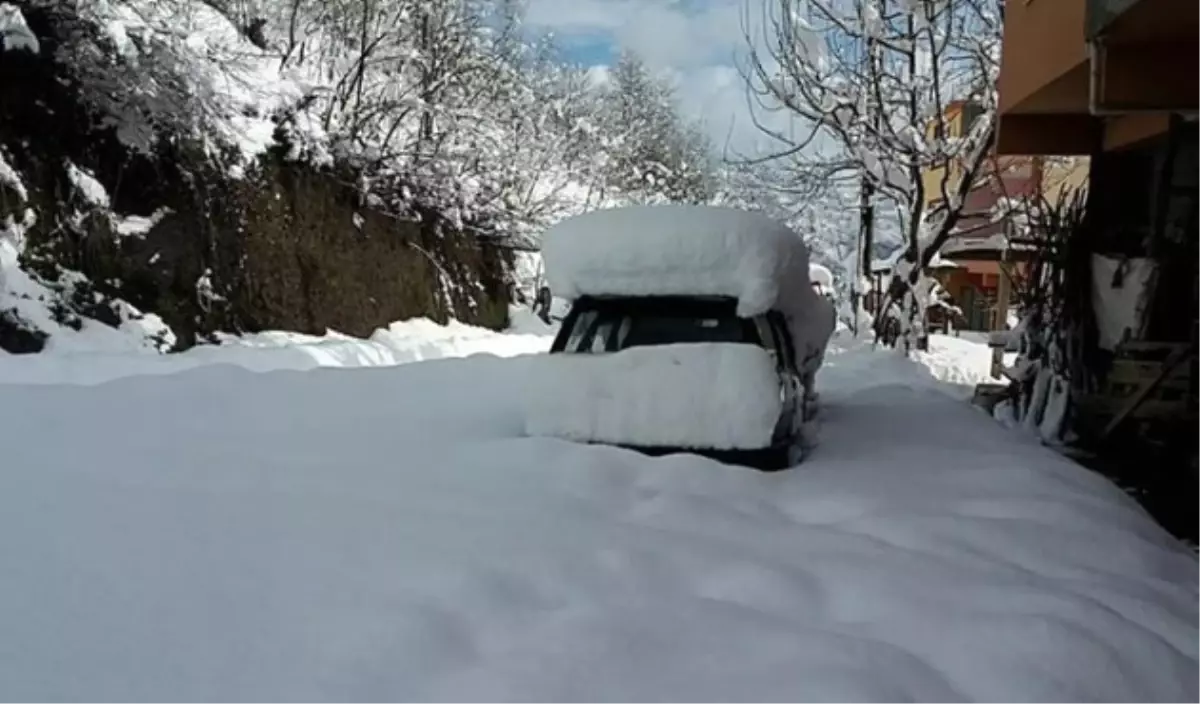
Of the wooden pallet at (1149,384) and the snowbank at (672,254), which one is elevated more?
the snowbank at (672,254)

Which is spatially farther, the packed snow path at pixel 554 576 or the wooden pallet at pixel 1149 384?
the wooden pallet at pixel 1149 384

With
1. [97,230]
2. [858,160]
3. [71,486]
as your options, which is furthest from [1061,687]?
[858,160]

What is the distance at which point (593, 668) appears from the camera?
2246 millimetres

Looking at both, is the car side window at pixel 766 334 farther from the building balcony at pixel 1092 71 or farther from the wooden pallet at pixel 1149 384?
the wooden pallet at pixel 1149 384

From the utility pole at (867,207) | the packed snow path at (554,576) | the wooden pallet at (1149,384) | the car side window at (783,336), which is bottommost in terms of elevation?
the packed snow path at (554,576)

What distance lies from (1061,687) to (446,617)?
1.53m

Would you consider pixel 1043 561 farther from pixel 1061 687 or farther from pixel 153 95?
pixel 153 95

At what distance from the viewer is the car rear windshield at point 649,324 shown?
4.73 m

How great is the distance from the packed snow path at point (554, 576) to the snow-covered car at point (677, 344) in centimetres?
24

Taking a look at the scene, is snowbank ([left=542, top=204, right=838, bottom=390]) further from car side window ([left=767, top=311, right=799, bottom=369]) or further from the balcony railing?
the balcony railing

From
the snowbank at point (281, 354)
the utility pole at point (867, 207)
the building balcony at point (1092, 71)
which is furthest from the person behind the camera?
the utility pole at point (867, 207)

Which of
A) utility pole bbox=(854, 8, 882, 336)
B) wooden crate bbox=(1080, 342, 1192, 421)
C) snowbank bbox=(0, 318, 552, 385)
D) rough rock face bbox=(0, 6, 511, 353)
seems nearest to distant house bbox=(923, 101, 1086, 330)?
utility pole bbox=(854, 8, 882, 336)

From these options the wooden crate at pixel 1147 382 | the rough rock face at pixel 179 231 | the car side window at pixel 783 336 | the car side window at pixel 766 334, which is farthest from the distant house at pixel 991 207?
the rough rock face at pixel 179 231

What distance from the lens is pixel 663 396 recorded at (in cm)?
456
